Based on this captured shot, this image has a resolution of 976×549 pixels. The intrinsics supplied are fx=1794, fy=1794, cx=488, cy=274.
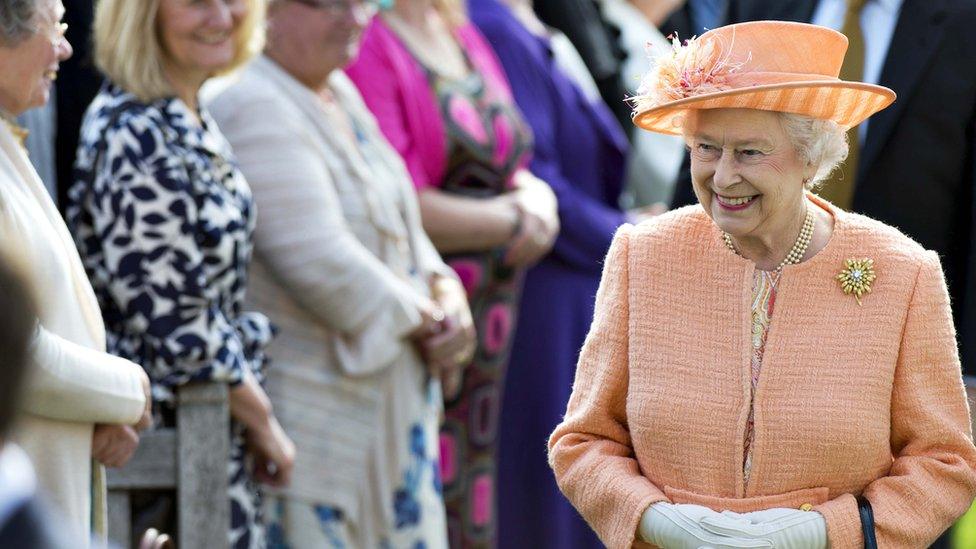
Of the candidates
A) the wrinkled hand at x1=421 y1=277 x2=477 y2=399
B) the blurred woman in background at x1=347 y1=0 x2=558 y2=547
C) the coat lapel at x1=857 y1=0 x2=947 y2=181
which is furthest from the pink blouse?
the coat lapel at x1=857 y1=0 x2=947 y2=181

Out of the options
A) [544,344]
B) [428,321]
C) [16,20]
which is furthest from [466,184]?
[16,20]

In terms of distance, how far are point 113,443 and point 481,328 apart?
245 cm

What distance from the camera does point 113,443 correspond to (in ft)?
13.6

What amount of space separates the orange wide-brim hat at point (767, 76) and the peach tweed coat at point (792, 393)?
0.29 meters

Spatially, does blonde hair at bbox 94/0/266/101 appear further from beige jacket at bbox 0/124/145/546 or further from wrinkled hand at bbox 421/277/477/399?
wrinkled hand at bbox 421/277/477/399

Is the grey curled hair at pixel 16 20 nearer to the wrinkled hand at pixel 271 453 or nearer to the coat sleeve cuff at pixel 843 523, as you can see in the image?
the wrinkled hand at pixel 271 453

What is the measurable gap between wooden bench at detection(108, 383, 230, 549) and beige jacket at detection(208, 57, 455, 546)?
60 cm

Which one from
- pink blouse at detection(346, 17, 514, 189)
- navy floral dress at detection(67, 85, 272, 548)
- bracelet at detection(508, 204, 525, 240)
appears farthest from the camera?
bracelet at detection(508, 204, 525, 240)

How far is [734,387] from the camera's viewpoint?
3633mm

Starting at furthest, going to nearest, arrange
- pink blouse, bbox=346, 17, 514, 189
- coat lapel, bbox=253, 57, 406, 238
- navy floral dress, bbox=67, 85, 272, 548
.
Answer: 1. pink blouse, bbox=346, 17, 514, 189
2. coat lapel, bbox=253, 57, 406, 238
3. navy floral dress, bbox=67, 85, 272, 548

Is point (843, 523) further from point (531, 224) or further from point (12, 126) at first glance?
point (531, 224)

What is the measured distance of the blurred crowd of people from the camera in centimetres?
415

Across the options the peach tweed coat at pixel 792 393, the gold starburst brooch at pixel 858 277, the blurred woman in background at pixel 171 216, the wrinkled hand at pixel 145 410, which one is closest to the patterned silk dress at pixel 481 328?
the blurred woman in background at pixel 171 216

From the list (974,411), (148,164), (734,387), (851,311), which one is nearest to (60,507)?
(148,164)
